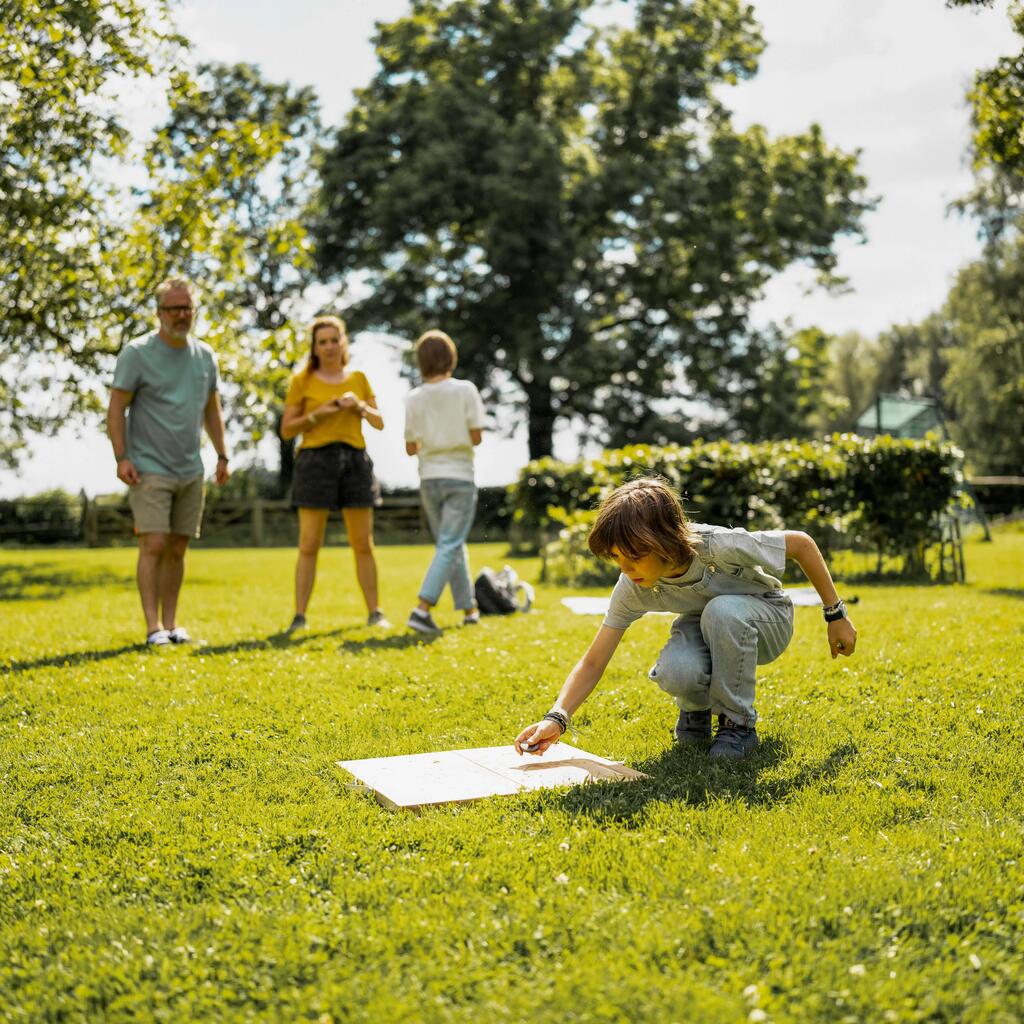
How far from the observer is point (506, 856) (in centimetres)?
296

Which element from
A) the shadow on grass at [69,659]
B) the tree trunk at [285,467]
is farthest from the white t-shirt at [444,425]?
the tree trunk at [285,467]

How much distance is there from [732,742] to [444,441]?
4127mm

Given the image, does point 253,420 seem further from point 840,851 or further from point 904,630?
point 840,851

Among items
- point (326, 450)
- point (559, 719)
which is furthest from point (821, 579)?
point (326, 450)

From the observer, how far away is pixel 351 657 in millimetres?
6297

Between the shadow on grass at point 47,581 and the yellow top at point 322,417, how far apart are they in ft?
17.1

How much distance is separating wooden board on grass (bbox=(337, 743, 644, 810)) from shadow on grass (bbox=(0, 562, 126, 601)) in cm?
862

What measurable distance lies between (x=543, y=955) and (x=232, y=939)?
68cm

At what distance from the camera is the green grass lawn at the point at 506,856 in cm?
226

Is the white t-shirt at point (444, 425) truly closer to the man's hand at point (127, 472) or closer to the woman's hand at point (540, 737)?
the man's hand at point (127, 472)

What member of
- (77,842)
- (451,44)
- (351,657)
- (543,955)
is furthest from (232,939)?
(451,44)

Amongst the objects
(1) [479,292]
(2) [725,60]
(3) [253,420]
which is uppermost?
(2) [725,60]

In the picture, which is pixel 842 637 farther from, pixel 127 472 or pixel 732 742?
pixel 127 472

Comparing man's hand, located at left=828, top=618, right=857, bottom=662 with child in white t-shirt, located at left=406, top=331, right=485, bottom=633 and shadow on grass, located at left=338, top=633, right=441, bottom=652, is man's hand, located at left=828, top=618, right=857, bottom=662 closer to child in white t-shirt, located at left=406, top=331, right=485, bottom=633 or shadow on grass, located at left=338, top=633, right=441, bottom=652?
shadow on grass, located at left=338, top=633, right=441, bottom=652
